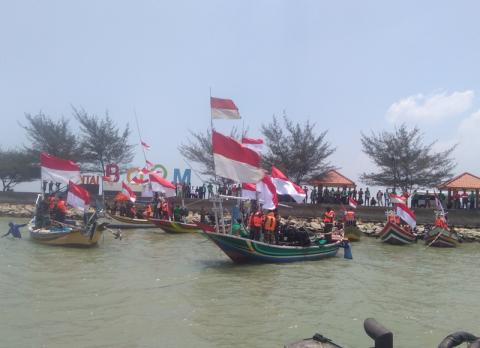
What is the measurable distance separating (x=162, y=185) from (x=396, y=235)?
12.7 m

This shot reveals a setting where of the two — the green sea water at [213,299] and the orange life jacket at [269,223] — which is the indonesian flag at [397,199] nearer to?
the green sea water at [213,299]

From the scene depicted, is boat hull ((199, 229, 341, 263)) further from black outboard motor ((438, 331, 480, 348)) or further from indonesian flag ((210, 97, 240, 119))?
black outboard motor ((438, 331, 480, 348))

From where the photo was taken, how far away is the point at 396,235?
25.1m

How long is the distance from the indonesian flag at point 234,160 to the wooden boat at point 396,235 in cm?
1205

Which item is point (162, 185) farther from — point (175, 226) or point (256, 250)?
point (256, 250)

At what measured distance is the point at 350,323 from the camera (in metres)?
10.0

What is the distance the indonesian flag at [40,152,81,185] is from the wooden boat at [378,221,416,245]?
602 inches

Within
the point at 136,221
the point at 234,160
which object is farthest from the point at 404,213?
the point at 136,221

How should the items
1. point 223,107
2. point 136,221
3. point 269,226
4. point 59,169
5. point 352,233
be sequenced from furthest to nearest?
point 136,221 → point 352,233 → point 59,169 → point 269,226 → point 223,107

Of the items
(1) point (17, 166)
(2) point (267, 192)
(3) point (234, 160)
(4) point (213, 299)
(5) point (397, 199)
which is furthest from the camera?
(1) point (17, 166)

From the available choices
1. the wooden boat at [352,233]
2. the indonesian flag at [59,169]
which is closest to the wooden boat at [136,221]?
the indonesian flag at [59,169]

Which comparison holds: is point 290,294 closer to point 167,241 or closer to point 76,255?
point 76,255

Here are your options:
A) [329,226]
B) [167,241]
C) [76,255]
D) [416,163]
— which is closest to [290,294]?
[76,255]

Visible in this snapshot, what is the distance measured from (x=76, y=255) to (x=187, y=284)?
6.28m
